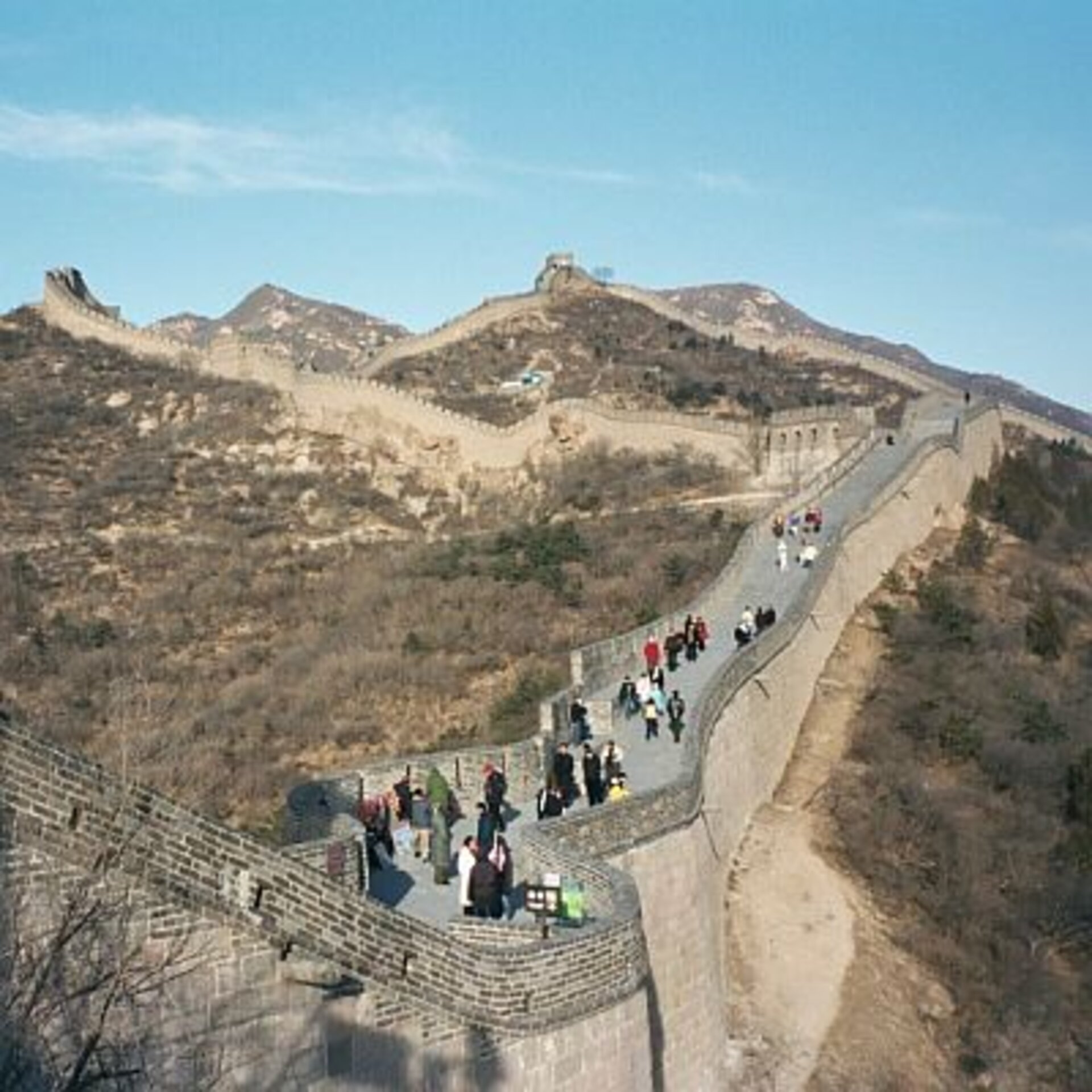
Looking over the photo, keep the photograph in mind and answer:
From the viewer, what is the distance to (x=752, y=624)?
21797mm

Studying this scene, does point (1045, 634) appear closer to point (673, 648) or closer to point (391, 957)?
point (673, 648)

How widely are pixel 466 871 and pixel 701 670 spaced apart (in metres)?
9.24

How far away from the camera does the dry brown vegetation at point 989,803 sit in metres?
16.5

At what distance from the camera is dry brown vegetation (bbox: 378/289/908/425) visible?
173ft

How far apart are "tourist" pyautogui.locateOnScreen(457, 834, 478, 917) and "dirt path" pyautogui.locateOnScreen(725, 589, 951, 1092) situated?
4.12m

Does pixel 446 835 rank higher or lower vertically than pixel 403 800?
higher

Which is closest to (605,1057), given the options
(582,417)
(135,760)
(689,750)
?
(689,750)

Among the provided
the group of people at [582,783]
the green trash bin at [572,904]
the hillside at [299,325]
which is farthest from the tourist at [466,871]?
the hillside at [299,325]

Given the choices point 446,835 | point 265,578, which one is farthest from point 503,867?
point 265,578

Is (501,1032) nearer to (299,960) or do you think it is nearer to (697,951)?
(299,960)

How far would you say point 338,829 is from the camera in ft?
41.9

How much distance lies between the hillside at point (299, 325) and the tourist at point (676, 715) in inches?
3241

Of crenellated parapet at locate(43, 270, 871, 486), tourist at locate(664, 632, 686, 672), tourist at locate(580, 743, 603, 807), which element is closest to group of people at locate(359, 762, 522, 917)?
tourist at locate(580, 743, 603, 807)

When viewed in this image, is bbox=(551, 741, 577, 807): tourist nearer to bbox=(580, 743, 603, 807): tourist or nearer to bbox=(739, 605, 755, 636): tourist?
bbox=(580, 743, 603, 807): tourist
